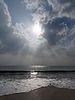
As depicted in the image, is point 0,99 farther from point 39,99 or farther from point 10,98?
point 39,99

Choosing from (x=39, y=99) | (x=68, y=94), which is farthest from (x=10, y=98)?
(x=68, y=94)

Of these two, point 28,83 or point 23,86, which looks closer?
point 23,86

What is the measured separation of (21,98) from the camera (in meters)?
14.6

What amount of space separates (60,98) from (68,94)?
168 cm

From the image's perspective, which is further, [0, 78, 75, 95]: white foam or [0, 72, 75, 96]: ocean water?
[0, 72, 75, 96]: ocean water

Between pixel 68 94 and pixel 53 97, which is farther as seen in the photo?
pixel 68 94

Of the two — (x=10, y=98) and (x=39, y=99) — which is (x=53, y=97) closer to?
(x=39, y=99)

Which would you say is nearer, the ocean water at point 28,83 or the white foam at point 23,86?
the white foam at point 23,86

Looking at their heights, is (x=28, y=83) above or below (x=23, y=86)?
above

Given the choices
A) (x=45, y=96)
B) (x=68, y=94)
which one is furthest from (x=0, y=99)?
(x=68, y=94)

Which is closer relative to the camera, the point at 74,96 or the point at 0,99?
the point at 0,99

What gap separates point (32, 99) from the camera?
14.2m

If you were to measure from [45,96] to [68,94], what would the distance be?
196 centimetres

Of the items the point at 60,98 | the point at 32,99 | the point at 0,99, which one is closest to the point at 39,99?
the point at 32,99
